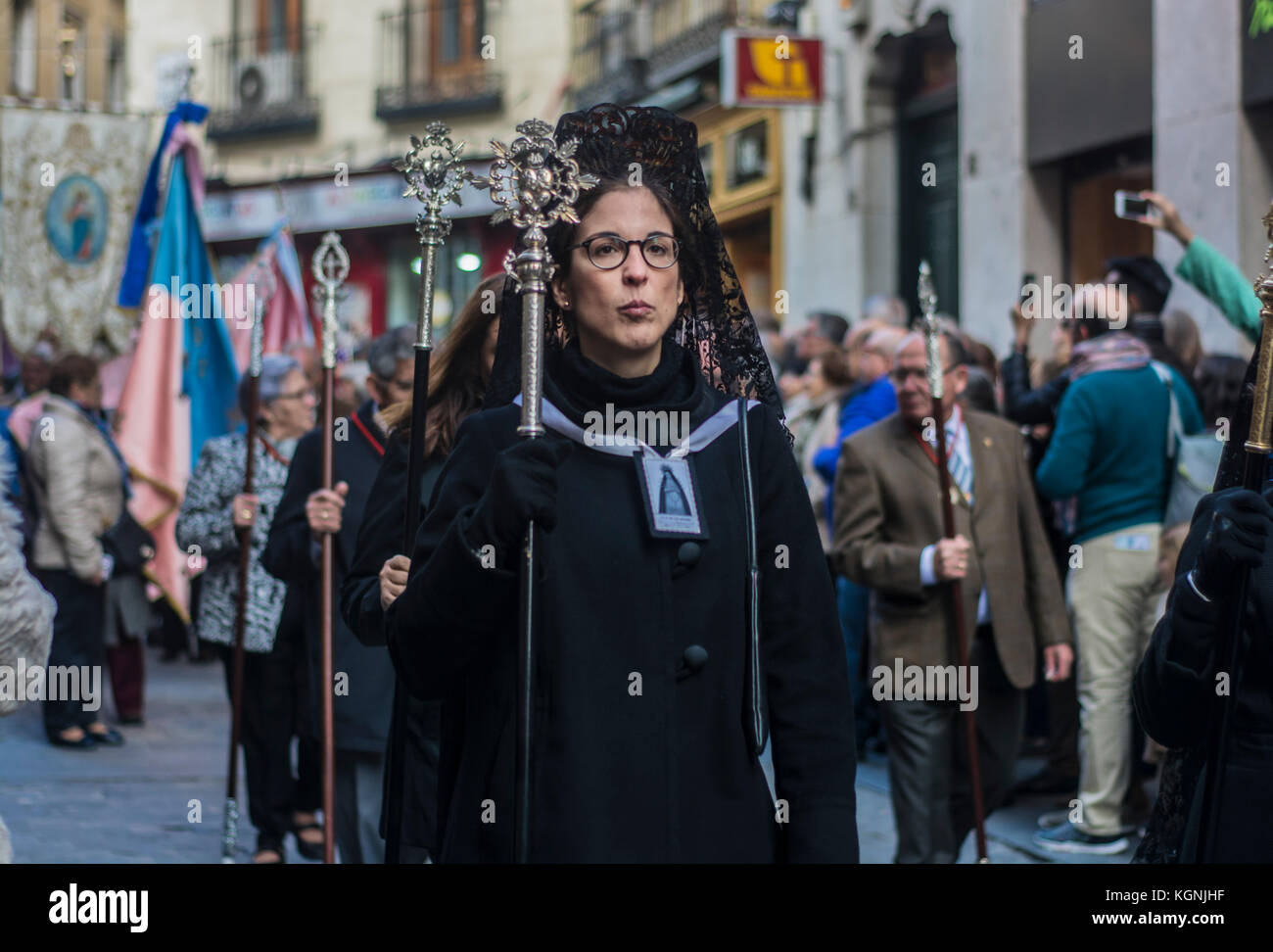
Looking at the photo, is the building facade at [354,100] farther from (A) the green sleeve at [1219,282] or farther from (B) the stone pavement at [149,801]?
(A) the green sleeve at [1219,282]

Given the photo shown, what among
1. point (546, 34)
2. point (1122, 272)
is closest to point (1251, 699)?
point (1122, 272)

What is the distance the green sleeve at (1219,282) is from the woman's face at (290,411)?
3.72m

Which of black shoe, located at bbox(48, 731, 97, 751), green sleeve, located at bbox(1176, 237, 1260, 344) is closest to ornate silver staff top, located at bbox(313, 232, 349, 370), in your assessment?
green sleeve, located at bbox(1176, 237, 1260, 344)

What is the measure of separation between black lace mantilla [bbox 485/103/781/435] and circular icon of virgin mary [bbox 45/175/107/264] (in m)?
12.0

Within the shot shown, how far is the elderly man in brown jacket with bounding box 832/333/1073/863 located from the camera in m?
6.14

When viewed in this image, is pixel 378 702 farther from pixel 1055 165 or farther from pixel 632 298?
pixel 1055 165

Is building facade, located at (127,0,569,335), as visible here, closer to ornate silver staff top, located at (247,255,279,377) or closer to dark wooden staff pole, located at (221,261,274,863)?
ornate silver staff top, located at (247,255,279,377)

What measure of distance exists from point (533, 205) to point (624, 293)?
214 mm

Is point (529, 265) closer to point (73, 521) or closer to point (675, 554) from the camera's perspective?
point (675, 554)

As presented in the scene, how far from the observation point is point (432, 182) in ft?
12.7

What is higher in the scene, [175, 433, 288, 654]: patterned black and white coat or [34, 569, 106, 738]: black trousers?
[175, 433, 288, 654]: patterned black and white coat

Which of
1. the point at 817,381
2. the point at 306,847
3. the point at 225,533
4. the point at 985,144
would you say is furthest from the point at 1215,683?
the point at 985,144

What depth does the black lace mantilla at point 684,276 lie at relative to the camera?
3154 millimetres
